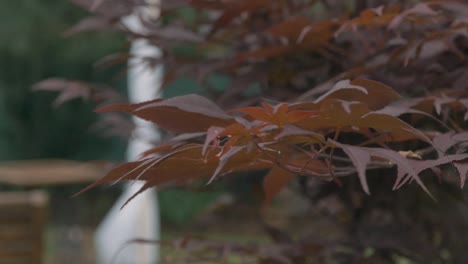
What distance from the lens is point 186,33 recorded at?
1501mm

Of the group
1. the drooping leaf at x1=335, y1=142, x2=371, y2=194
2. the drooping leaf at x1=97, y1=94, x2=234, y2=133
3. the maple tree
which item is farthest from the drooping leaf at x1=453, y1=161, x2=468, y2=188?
the drooping leaf at x1=97, y1=94, x2=234, y2=133

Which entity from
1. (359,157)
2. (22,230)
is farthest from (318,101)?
(22,230)

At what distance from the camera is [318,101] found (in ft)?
2.89

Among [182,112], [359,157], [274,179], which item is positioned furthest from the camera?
[274,179]

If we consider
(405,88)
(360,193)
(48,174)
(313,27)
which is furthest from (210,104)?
(48,174)

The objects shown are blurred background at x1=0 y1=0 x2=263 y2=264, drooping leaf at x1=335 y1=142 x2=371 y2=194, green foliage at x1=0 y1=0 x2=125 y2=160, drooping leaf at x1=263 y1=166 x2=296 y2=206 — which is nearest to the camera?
drooping leaf at x1=335 y1=142 x2=371 y2=194

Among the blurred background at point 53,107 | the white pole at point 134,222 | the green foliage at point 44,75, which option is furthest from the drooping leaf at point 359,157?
the green foliage at point 44,75

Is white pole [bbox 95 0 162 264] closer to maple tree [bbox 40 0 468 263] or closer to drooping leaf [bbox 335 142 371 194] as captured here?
maple tree [bbox 40 0 468 263]

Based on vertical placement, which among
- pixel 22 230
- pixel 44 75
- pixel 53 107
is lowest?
pixel 22 230

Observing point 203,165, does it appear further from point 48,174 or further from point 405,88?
point 48,174

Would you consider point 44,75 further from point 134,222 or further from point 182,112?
point 182,112

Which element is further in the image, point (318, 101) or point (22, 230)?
point (22, 230)

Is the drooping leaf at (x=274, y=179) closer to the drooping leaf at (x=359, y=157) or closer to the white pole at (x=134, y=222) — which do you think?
the drooping leaf at (x=359, y=157)

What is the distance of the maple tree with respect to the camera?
0.90 m
